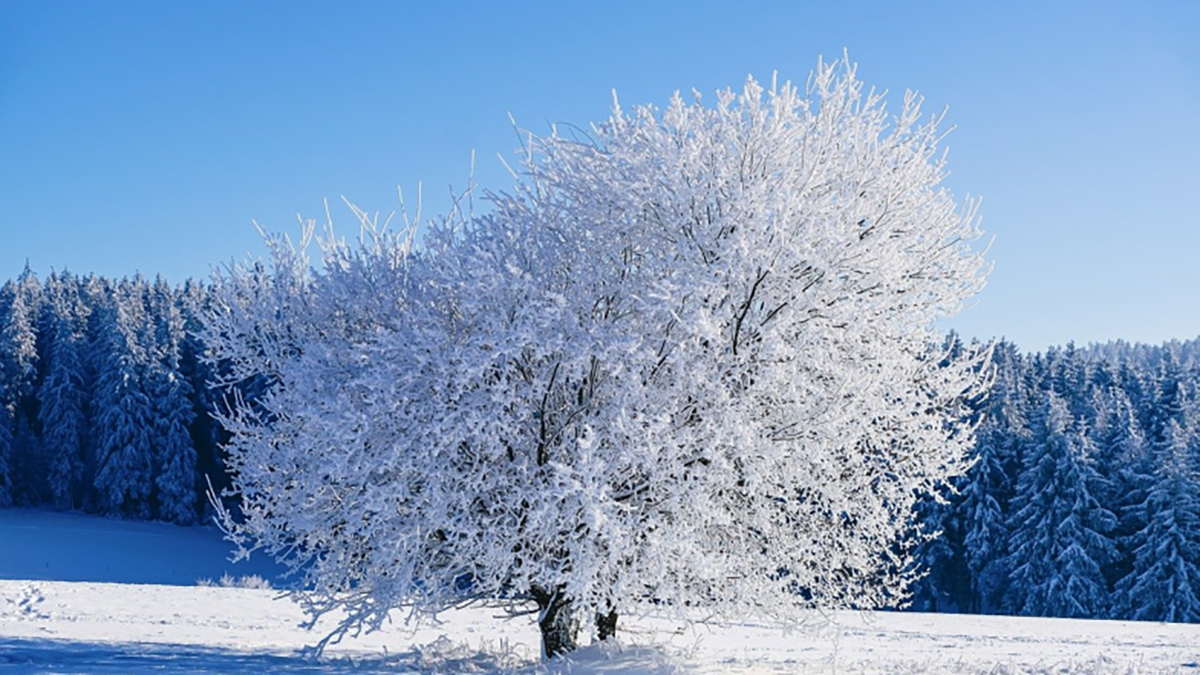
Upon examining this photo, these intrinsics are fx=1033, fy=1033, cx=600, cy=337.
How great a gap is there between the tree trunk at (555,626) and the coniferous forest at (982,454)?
3022 cm

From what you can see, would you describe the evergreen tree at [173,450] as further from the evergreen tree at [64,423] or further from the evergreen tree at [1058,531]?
the evergreen tree at [1058,531]

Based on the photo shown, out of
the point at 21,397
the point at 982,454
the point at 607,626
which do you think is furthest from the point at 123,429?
the point at 607,626

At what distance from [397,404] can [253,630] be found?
400 inches

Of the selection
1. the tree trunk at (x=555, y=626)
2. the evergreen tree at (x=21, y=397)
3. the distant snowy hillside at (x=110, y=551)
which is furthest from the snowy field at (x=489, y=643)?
the evergreen tree at (x=21, y=397)

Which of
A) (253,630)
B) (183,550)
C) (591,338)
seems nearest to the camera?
(591,338)

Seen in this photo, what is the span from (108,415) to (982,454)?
46.2 metres

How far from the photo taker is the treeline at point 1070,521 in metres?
44.4

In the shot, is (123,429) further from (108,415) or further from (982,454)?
(982,454)

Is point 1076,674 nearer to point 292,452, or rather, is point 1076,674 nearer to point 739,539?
point 739,539

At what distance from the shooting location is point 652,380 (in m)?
10.6

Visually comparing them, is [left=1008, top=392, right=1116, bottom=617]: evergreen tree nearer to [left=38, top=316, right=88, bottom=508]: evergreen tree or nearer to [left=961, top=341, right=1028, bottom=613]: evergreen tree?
[left=961, top=341, right=1028, bottom=613]: evergreen tree

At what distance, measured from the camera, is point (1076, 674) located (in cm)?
1283

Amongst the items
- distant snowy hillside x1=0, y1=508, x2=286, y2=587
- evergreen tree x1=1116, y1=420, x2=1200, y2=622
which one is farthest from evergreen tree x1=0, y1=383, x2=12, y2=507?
evergreen tree x1=1116, y1=420, x2=1200, y2=622

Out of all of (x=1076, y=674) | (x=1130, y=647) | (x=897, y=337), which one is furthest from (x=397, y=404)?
(x=1130, y=647)
